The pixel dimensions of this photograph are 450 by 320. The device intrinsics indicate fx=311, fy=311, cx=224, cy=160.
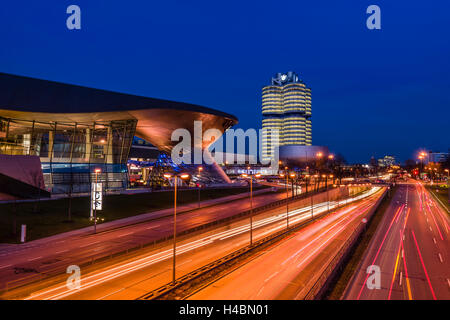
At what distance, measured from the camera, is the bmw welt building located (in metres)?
52.1

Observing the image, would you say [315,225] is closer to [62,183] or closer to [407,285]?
[407,285]

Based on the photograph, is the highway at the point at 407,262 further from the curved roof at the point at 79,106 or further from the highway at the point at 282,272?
the curved roof at the point at 79,106

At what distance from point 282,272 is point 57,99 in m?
52.4

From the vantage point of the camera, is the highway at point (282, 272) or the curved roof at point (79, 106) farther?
the curved roof at point (79, 106)

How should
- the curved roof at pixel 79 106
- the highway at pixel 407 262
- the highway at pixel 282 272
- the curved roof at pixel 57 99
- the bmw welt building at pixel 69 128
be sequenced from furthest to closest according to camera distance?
the curved roof at pixel 79 106
the curved roof at pixel 57 99
the bmw welt building at pixel 69 128
the highway at pixel 407 262
the highway at pixel 282 272

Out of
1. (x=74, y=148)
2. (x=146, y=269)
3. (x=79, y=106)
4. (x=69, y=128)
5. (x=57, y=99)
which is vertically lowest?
(x=146, y=269)

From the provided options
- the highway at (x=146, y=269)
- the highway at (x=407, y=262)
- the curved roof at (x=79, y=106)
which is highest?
the curved roof at (x=79, y=106)

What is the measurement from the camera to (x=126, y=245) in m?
27.4

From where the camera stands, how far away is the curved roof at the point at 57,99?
52406 mm

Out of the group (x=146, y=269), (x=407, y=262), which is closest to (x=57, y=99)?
(x=146, y=269)

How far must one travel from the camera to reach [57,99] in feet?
182

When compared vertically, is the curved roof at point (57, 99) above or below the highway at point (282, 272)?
above

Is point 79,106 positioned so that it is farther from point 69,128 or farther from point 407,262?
point 407,262

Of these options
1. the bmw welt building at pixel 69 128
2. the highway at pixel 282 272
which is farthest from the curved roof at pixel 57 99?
the highway at pixel 282 272
